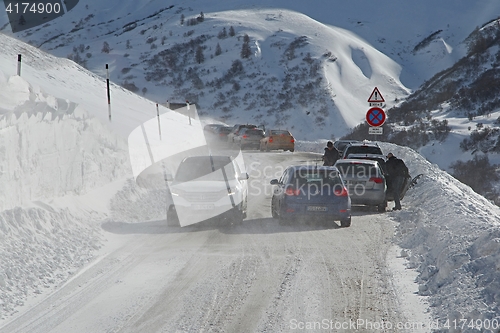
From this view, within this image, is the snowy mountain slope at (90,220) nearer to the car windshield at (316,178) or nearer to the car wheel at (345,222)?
the car wheel at (345,222)

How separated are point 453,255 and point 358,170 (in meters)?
8.30

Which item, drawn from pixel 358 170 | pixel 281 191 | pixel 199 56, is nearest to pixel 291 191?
pixel 281 191

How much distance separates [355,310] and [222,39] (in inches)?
5170

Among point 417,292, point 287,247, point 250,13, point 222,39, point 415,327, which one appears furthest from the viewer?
point 250,13

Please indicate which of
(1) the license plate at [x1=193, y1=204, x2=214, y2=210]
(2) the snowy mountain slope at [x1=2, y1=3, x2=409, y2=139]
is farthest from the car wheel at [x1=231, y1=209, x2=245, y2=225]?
(2) the snowy mountain slope at [x1=2, y1=3, x2=409, y2=139]

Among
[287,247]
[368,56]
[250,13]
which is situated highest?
[250,13]

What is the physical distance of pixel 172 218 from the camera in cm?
1371

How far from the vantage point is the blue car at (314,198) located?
1397 cm

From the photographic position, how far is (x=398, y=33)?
173 m

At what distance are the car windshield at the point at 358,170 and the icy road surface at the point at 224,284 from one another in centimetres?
365

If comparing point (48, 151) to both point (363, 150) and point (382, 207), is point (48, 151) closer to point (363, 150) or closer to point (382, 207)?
point (382, 207)

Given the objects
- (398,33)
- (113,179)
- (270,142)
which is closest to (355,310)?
(113,179)

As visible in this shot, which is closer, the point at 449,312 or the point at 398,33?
the point at 449,312

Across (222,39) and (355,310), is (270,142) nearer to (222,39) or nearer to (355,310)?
(355,310)
